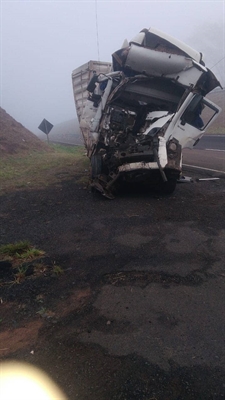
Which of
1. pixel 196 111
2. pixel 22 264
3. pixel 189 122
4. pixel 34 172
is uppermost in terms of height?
pixel 196 111

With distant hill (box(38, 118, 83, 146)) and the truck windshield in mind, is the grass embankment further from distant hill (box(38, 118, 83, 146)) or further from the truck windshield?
distant hill (box(38, 118, 83, 146))

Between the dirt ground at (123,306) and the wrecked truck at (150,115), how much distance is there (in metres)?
1.13

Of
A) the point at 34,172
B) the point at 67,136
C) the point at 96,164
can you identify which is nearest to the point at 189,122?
the point at 96,164

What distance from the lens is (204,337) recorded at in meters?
2.72

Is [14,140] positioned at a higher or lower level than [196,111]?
lower

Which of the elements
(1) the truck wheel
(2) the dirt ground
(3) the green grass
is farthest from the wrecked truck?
(3) the green grass

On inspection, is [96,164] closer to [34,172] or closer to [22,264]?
[22,264]

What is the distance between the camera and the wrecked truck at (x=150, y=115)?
259 inches

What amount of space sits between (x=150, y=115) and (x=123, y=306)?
6129 mm

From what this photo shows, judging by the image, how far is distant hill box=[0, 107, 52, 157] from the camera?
51.0ft

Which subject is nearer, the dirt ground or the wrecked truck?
the dirt ground

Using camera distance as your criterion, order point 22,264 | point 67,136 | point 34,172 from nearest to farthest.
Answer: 1. point 22,264
2. point 34,172
3. point 67,136

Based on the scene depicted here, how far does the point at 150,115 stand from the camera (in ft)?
27.5

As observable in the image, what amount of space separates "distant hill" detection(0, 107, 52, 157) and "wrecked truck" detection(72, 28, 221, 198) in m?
8.06
